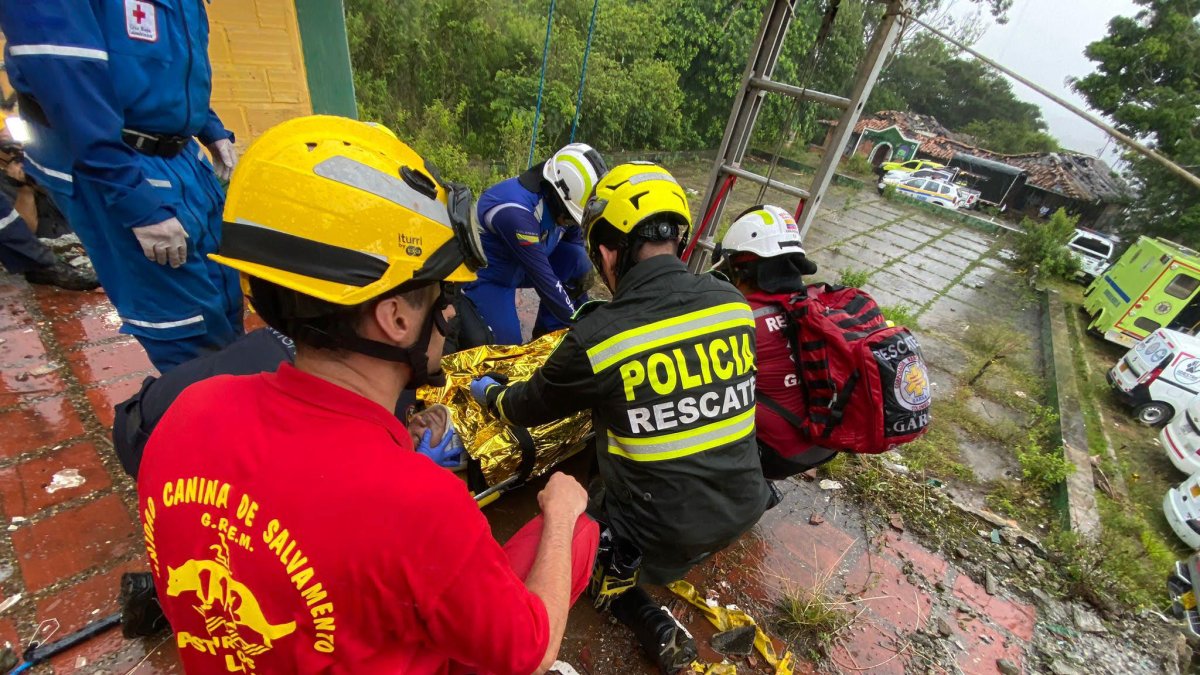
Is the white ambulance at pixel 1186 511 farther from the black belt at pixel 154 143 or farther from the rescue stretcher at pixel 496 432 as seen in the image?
the black belt at pixel 154 143

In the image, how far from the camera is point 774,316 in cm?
263

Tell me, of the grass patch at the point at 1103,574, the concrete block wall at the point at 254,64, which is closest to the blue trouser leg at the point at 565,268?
the concrete block wall at the point at 254,64

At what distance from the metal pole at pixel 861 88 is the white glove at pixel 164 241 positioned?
11.1 ft

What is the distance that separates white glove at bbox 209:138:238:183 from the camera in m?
2.42

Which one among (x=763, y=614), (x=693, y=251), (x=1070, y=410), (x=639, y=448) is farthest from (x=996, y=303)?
(x=639, y=448)

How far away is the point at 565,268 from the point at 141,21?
2507mm

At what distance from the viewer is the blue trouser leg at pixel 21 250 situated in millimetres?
3180

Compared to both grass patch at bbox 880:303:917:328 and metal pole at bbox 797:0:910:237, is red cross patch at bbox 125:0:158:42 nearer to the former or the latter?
metal pole at bbox 797:0:910:237

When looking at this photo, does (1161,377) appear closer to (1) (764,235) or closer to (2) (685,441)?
(1) (764,235)

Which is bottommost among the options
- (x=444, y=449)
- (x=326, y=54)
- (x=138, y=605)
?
(x=138, y=605)

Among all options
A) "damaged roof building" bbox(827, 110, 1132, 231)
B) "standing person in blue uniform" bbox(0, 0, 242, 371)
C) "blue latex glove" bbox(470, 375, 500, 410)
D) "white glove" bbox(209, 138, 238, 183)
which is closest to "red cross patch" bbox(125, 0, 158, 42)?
"standing person in blue uniform" bbox(0, 0, 242, 371)

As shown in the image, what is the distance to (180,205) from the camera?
6.63ft

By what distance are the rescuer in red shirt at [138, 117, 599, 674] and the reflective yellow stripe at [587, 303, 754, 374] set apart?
0.88 metres

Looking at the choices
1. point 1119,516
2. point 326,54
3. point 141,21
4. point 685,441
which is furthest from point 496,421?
point 1119,516
